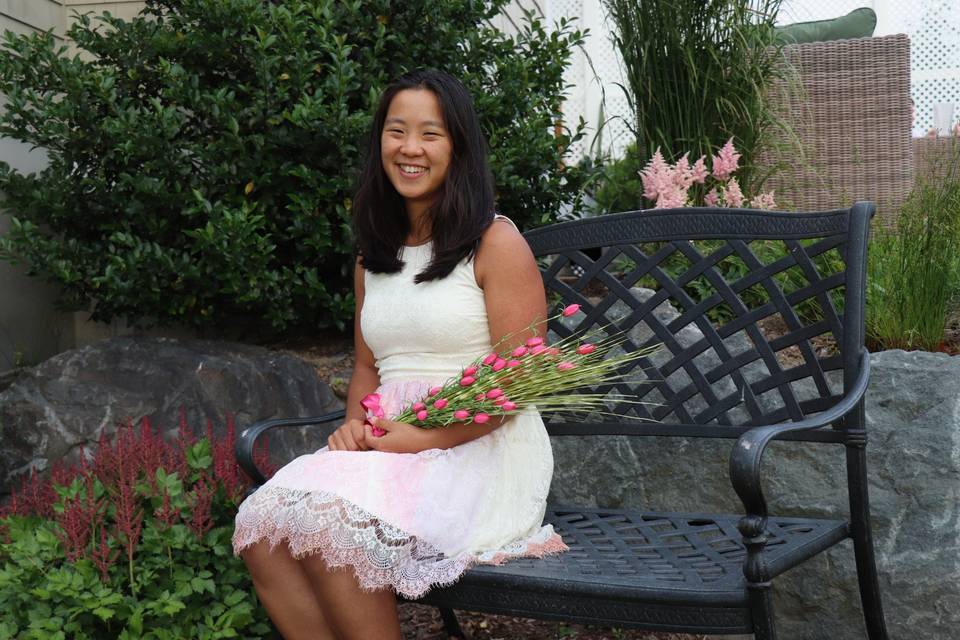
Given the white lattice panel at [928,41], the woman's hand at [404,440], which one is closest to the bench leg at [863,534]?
the woman's hand at [404,440]

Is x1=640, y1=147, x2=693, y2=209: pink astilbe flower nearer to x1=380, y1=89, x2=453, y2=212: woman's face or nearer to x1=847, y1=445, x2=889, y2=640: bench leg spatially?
x1=380, y1=89, x2=453, y2=212: woman's face

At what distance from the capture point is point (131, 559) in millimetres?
2514

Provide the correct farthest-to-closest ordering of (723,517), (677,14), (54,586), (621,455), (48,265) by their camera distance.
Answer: (677,14) < (48,265) < (621,455) < (723,517) < (54,586)

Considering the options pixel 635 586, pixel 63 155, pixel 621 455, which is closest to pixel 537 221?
pixel 621 455

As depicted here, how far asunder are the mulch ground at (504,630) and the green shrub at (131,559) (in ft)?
2.31

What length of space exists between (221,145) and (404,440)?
197 cm

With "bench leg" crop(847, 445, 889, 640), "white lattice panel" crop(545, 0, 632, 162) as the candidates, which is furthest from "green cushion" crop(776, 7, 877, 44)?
"bench leg" crop(847, 445, 889, 640)

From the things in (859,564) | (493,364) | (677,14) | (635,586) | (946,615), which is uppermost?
(677,14)

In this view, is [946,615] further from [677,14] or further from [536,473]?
[677,14]

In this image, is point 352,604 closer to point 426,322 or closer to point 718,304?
point 426,322

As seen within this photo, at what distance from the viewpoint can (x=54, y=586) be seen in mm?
2400

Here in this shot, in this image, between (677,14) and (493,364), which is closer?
(493,364)

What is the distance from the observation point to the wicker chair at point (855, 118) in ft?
16.8

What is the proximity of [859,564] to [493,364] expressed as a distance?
1.02 meters
